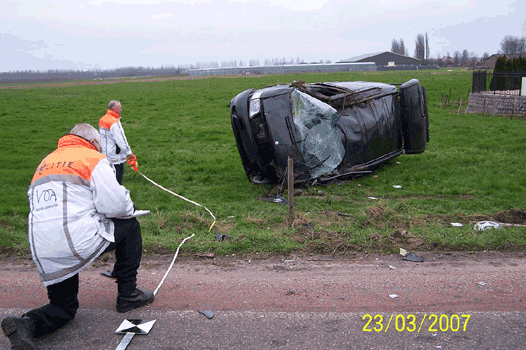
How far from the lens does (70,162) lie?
3.59 meters

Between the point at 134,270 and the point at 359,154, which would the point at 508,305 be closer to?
the point at 134,270

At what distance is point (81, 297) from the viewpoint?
14.6 ft

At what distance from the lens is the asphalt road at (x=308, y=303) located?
143 inches

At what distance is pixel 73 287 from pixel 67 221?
0.71 metres

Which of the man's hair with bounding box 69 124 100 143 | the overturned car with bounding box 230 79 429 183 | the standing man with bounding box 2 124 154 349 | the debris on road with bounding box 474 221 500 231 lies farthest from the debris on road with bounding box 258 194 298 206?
the man's hair with bounding box 69 124 100 143

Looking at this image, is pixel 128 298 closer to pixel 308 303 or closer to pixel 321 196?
pixel 308 303

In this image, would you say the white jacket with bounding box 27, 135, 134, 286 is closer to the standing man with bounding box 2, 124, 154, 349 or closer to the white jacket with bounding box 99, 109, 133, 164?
the standing man with bounding box 2, 124, 154, 349

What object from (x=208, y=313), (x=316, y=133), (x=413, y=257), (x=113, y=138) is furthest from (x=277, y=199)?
(x=208, y=313)

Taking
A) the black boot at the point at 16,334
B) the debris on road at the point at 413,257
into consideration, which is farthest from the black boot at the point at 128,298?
the debris on road at the point at 413,257

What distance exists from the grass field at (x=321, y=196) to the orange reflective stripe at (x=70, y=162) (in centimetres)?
231

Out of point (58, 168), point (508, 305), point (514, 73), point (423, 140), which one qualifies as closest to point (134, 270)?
point (58, 168)
